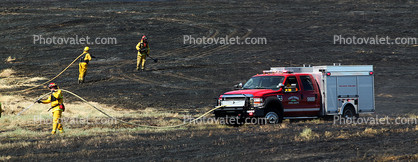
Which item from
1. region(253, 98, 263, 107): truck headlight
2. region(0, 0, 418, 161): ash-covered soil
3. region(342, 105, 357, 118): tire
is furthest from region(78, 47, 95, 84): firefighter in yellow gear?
region(342, 105, 357, 118): tire

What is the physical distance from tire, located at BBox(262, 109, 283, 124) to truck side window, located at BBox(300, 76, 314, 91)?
1638 millimetres

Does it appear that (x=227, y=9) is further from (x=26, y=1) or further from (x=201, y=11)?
(x=26, y=1)

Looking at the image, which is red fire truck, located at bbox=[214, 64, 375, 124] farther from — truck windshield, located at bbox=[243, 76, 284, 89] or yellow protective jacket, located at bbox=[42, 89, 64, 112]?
yellow protective jacket, located at bbox=[42, 89, 64, 112]

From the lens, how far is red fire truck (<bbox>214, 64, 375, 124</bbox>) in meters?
14.6

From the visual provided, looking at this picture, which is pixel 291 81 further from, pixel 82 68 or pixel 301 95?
pixel 82 68

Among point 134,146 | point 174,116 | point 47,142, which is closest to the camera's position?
point 134,146

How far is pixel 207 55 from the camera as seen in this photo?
33.8 m

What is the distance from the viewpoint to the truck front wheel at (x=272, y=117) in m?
14.7

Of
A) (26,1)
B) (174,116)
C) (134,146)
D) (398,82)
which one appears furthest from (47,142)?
(26,1)

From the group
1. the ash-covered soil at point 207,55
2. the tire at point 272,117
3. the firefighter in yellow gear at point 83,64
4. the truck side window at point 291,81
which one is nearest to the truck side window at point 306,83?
the truck side window at point 291,81

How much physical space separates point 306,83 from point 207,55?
18315 millimetres

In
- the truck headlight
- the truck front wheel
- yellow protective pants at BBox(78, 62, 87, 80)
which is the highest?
yellow protective pants at BBox(78, 62, 87, 80)

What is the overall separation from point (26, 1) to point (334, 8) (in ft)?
111

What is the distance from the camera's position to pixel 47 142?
481 inches
